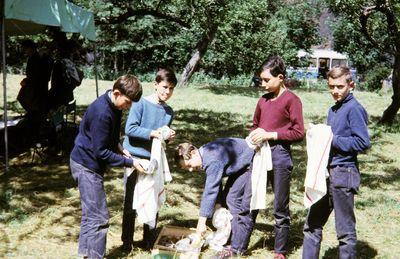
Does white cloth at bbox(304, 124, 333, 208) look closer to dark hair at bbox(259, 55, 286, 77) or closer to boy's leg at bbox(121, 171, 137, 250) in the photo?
dark hair at bbox(259, 55, 286, 77)

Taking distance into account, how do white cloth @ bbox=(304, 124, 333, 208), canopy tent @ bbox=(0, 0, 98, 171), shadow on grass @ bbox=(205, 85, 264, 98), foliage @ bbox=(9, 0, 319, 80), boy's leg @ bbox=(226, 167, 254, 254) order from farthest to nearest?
foliage @ bbox=(9, 0, 319, 80) < shadow on grass @ bbox=(205, 85, 264, 98) < canopy tent @ bbox=(0, 0, 98, 171) < boy's leg @ bbox=(226, 167, 254, 254) < white cloth @ bbox=(304, 124, 333, 208)

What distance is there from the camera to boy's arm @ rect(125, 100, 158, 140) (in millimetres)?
3820

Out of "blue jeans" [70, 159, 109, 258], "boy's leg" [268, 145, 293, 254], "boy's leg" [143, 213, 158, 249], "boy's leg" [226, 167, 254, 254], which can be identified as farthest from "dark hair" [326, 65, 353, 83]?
"boy's leg" [143, 213, 158, 249]

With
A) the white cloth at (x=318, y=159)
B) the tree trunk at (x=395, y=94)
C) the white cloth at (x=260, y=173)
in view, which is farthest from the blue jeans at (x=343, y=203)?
the tree trunk at (x=395, y=94)

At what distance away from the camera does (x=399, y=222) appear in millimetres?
5418

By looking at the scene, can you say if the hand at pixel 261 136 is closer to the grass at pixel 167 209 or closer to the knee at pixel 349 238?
the knee at pixel 349 238

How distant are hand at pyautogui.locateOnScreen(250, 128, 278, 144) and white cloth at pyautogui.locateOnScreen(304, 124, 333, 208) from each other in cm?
36

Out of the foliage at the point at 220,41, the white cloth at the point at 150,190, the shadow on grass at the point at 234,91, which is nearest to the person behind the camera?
the white cloth at the point at 150,190

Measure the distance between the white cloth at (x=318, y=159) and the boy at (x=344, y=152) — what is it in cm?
8

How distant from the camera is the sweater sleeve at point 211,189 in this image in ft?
12.0

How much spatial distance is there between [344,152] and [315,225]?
2.22ft

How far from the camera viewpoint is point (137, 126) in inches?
153

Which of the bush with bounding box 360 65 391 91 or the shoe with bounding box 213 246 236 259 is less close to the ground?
the bush with bounding box 360 65 391 91

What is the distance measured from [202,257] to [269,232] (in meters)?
1.08
